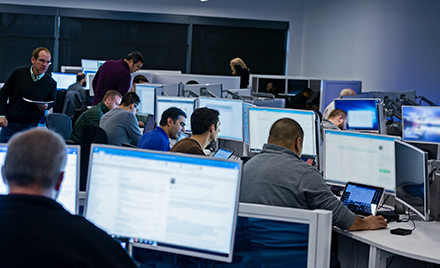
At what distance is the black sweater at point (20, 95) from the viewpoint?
4.02 meters

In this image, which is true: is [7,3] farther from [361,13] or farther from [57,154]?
[57,154]

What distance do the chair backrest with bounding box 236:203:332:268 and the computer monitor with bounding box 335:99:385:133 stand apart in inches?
142

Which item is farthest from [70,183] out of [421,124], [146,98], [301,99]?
[301,99]

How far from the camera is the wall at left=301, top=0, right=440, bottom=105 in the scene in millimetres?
6875

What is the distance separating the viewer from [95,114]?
14.6 feet

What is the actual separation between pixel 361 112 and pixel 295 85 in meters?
3.77

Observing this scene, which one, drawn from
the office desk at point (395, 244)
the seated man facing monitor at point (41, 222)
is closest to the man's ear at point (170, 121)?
the office desk at point (395, 244)

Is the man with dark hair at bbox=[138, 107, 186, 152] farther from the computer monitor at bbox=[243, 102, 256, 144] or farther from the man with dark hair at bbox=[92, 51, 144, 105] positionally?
the man with dark hair at bbox=[92, 51, 144, 105]

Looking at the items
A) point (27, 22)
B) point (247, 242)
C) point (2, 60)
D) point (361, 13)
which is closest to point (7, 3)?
point (27, 22)

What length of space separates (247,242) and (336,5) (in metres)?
9.04

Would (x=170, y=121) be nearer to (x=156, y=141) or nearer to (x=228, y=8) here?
(x=156, y=141)

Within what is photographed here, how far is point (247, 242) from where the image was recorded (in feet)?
4.58

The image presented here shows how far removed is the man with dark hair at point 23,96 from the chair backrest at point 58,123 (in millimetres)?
287

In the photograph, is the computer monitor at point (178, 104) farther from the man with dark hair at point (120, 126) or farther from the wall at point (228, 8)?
the wall at point (228, 8)
